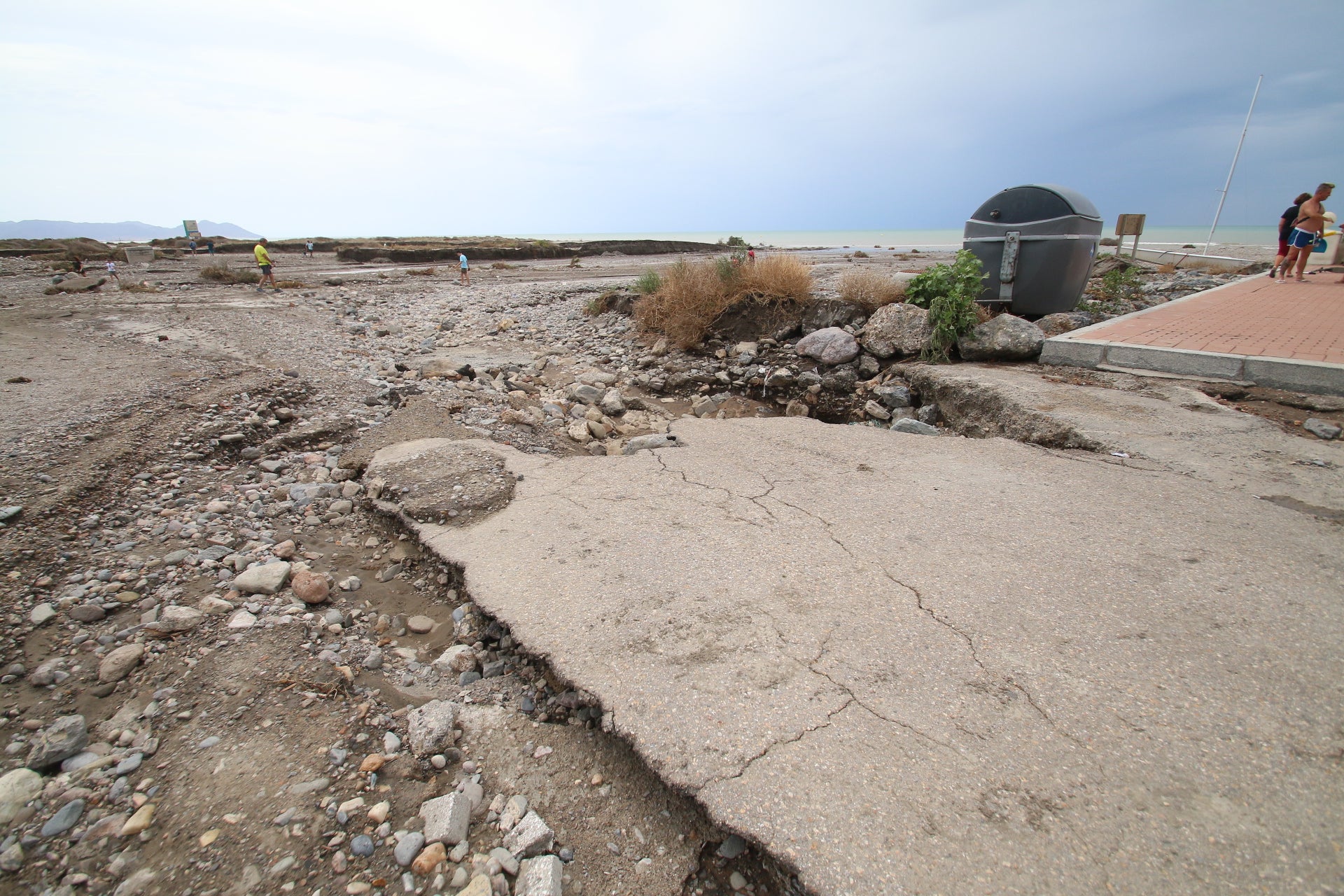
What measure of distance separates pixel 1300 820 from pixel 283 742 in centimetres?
301

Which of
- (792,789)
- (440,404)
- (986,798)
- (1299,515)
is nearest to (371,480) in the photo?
(440,404)

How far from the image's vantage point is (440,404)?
17.1ft

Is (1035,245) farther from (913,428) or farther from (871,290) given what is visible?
(913,428)

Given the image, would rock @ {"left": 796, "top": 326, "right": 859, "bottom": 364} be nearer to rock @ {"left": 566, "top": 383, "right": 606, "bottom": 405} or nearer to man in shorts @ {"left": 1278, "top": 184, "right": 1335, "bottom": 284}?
rock @ {"left": 566, "top": 383, "right": 606, "bottom": 405}

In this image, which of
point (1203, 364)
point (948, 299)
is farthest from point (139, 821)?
point (1203, 364)

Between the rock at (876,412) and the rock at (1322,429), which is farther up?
the rock at (1322,429)

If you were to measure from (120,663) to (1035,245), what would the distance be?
888 centimetres

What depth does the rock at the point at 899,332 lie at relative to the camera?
6.50 metres

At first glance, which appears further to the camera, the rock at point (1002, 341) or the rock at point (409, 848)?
the rock at point (1002, 341)

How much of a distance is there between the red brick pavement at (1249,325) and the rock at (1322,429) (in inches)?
41.9

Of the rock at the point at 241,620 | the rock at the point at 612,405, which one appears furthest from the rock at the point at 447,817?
the rock at the point at 612,405

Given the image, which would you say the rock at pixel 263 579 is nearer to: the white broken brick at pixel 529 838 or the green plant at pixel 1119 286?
the white broken brick at pixel 529 838

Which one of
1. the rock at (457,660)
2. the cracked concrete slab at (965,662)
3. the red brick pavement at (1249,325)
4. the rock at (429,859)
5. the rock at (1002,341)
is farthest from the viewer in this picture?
the rock at (1002,341)

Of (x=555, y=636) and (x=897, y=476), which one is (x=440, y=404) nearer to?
(x=555, y=636)
